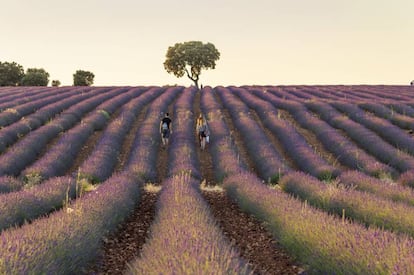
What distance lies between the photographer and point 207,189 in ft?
30.7

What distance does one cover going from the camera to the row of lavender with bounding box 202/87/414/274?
135 inches

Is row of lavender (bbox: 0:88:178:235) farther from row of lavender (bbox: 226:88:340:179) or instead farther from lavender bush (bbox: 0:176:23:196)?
row of lavender (bbox: 226:88:340:179)

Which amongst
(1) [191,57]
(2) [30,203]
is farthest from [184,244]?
(1) [191,57]

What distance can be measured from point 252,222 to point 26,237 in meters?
3.74

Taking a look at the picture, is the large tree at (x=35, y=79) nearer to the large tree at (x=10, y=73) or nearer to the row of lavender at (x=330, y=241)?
the large tree at (x=10, y=73)

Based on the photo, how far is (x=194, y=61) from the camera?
174ft

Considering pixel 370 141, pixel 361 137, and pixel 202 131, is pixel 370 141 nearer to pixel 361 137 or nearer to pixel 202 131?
pixel 361 137

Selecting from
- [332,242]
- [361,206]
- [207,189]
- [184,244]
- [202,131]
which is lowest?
[207,189]

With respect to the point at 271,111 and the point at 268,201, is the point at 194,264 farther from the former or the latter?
the point at 271,111

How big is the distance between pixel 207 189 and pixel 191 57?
44.7m

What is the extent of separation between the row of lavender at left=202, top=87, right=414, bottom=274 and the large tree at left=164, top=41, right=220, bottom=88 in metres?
46.8

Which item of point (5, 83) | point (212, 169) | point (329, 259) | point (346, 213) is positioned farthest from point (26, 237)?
point (5, 83)

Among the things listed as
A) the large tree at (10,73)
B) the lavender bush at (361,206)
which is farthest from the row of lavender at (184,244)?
the large tree at (10,73)

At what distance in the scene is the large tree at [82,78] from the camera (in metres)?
55.6
